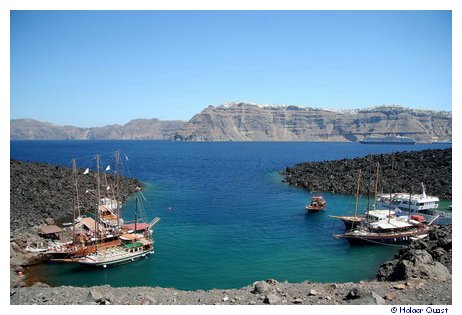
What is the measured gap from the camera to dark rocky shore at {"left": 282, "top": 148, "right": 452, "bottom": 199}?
145ft

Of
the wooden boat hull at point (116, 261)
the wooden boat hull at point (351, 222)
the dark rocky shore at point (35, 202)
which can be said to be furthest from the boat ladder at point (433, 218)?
the dark rocky shore at point (35, 202)

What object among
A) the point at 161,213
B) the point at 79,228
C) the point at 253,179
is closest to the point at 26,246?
the point at 79,228

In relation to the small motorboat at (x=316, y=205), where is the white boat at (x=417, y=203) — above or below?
above

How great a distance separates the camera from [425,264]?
1507 cm

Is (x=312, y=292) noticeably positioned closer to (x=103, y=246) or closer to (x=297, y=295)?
(x=297, y=295)

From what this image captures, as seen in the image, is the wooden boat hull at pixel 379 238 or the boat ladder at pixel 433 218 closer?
the wooden boat hull at pixel 379 238

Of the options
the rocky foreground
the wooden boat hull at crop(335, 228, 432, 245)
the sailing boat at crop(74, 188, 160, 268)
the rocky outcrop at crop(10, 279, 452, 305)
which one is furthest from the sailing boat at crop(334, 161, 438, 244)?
the sailing boat at crop(74, 188, 160, 268)

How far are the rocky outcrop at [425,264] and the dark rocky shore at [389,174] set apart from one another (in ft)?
75.7

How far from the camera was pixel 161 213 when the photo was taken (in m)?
34.4

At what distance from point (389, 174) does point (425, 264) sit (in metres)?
37.5

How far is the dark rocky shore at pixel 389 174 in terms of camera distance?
44250 mm

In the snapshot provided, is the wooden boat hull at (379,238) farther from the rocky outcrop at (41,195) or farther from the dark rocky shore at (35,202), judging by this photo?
the rocky outcrop at (41,195)
